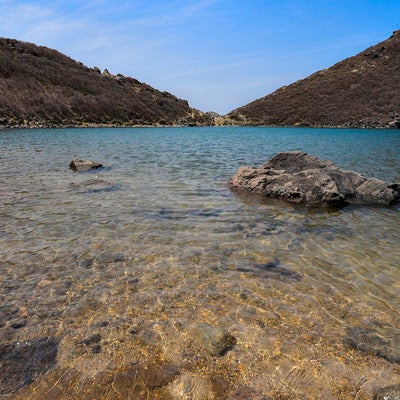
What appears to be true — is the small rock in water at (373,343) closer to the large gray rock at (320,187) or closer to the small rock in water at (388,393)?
the small rock in water at (388,393)

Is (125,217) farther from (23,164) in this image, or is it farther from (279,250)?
(23,164)

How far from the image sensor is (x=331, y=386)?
11.1 ft

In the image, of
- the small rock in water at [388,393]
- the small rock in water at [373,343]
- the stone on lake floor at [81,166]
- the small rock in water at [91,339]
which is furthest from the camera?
the stone on lake floor at [81,166]

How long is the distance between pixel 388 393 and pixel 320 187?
29.5 ft

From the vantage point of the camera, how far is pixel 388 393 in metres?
3.29

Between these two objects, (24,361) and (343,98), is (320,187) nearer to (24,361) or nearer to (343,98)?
(24,361)

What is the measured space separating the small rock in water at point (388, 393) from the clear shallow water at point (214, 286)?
84 millimetres

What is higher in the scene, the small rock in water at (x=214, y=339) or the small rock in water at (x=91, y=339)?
the small rock in water at (x=91, y=339)

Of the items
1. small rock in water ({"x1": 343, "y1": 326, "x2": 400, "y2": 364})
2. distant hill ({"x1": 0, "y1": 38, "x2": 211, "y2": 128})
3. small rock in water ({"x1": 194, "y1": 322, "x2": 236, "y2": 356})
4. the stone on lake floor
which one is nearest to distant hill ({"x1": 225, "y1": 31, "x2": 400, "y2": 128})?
distant hill ({"x1": 0, "y1": 38, "x2": 211, "y2": 128})

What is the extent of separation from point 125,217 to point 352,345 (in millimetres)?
6578

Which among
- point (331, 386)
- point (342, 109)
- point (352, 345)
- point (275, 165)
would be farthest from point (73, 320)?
point (342, 109)

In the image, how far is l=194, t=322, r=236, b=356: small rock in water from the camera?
3.88 m

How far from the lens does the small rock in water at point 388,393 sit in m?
3.24

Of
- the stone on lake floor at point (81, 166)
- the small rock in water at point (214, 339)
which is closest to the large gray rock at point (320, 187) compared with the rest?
the small rock in water at point (214, 339)
